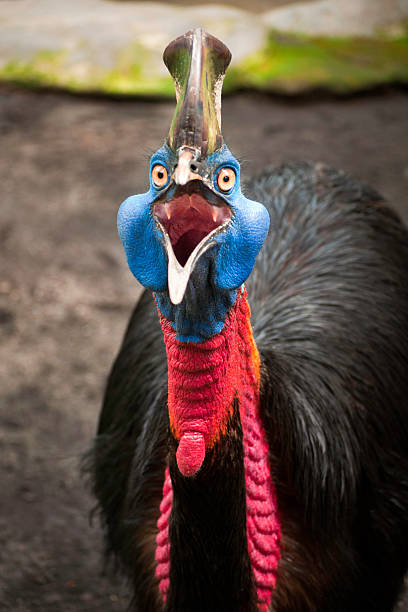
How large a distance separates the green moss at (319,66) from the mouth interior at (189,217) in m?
5.49

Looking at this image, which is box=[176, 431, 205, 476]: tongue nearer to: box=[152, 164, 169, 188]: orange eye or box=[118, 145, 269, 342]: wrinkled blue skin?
box=[118, 145, 269, 342]: wrinkled blue skin

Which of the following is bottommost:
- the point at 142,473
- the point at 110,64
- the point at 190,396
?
the point at 142,473

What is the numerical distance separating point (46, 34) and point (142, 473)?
19.0ft

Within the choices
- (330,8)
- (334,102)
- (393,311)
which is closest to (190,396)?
(393,311)

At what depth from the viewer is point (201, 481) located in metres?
1.79

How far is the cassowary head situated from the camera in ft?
4.93

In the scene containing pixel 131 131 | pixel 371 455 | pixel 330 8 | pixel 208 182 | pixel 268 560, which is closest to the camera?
pixel 208 182

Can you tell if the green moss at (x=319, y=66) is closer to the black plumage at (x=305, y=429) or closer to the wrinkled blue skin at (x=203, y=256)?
the black plumage at (x=305, y=429)

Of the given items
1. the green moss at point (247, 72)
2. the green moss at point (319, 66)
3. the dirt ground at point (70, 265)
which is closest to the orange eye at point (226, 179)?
the dirt ground at point (70, 265)

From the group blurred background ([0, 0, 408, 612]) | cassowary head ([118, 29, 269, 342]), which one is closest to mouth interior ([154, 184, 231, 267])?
cassowary head ([118, 29, 269, 342])

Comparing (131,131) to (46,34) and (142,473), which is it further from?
(142,473)

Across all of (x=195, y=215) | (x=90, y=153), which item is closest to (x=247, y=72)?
(x=90, y=153)

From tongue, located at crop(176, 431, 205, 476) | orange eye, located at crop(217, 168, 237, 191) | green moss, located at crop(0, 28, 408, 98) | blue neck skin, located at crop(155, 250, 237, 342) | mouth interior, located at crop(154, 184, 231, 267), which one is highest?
green moss, located at crop(0, 28, 408, 98)

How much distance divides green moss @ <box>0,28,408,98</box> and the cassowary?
3836mm
